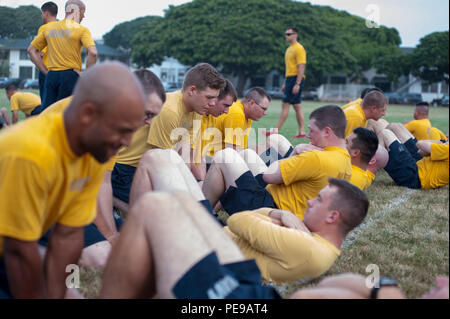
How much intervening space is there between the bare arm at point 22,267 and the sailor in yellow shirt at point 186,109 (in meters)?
2.33

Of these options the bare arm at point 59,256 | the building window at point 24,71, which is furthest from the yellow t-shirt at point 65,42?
the building window at point 24,71

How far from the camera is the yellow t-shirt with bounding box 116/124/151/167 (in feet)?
13.9

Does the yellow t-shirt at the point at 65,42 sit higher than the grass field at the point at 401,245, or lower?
higher

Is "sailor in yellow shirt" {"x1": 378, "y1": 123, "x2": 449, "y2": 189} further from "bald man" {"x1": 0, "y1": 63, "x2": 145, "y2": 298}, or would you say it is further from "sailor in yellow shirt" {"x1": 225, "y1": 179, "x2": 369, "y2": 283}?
"bald man" {"x1": 0, "y1": 63, "x2": 145, "y2": 298}

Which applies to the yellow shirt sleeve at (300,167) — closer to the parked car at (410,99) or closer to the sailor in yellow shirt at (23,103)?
the sailor in yellow shirt at (23,103)

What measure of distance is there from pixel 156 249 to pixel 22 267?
20.2 inches

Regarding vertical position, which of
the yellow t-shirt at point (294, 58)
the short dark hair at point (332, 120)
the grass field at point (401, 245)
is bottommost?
the grass field at point (401, 245)

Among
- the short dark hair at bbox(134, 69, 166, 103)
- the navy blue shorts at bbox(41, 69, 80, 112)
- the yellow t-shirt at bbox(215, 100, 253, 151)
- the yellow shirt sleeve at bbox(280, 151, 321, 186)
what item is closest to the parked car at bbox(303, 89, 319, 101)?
the navy blue shorts at bbox(41, 69, 80, 112)

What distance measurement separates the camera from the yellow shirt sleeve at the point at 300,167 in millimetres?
3717

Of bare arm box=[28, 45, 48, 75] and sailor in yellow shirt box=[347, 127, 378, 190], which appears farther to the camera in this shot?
bare arm box=[28, 45, 48, 75]

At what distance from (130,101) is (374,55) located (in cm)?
5358

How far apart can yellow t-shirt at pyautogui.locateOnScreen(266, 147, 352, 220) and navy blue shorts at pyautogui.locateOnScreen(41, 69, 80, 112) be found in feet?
12.9

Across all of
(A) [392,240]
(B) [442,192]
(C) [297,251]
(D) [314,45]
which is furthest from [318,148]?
(D) [314,45]

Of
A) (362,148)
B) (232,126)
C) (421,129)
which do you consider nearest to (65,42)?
(232,126)
